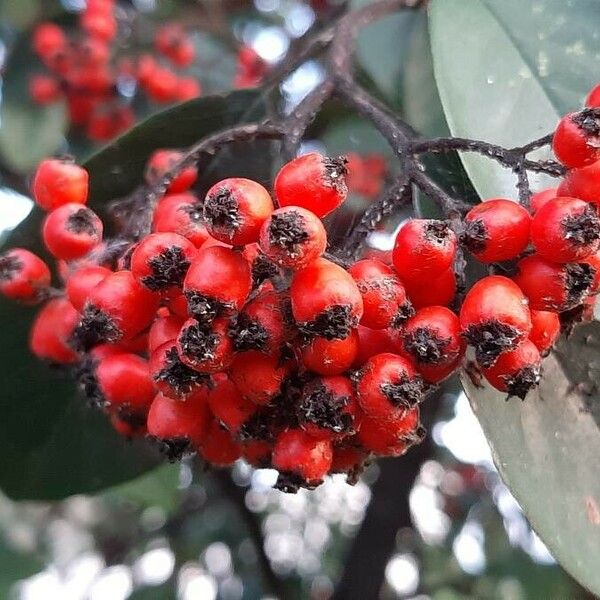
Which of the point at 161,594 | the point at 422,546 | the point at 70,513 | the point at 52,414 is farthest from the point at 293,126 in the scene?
the point at 70,513

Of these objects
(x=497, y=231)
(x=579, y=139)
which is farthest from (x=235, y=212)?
(x=579, y=139)

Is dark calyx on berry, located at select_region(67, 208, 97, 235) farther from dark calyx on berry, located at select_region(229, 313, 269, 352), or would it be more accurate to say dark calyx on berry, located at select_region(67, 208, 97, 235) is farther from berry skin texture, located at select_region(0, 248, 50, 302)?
dark calyx on berry, located at select_region(229, 313, 269, 352)

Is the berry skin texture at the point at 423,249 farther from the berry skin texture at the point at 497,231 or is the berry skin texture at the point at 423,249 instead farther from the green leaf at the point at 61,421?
the green leaf at the point at 61,421

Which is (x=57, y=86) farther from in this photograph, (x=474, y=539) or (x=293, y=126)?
(x=474, y=539)

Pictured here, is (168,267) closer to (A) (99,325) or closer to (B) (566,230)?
(A) (99,325)

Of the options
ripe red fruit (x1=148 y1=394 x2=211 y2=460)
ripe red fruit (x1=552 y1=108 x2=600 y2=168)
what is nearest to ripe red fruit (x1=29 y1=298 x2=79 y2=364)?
ripe red fruit (x1=148 y1=394 x2=211 y2=460)
